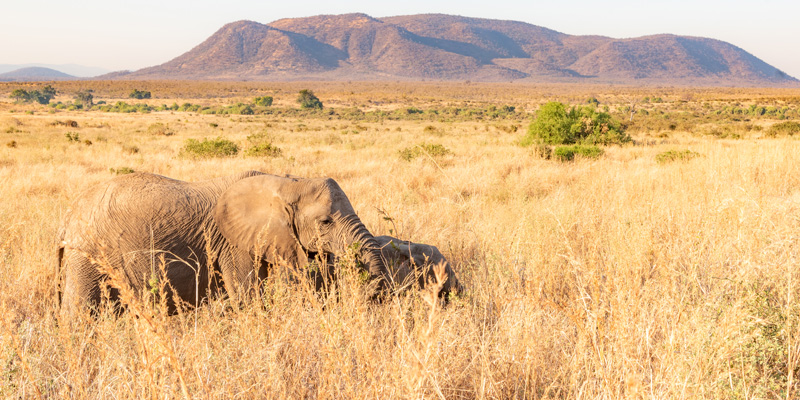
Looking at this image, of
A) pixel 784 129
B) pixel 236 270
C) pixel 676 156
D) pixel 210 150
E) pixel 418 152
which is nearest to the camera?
pixel 236 270

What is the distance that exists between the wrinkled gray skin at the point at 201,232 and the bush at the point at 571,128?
613 inches

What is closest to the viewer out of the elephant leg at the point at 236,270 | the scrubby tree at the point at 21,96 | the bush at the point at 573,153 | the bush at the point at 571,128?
the elephant leg at the point at 236,270

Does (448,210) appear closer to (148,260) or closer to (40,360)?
(148,260)

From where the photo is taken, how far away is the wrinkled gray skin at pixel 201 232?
4113mm

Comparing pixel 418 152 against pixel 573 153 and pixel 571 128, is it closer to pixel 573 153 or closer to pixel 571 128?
pixel 573 153

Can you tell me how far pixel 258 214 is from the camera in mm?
4219

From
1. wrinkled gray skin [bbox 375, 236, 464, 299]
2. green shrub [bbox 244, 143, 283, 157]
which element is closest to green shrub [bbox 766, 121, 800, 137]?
green shrub [bbox 244, 143, 283, 157]

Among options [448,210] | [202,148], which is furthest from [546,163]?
[202,148]

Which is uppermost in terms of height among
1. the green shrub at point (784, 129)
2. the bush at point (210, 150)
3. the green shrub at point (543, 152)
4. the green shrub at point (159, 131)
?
the green shrub at point (784, 129)

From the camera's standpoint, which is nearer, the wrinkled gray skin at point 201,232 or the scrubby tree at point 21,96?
the wrinkled gray skin at point 201,232

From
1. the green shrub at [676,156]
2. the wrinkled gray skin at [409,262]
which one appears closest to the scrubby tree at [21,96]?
the green shrub at [676,156]

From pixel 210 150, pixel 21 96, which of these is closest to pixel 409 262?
pixel 210 150

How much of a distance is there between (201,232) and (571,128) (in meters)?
16.5

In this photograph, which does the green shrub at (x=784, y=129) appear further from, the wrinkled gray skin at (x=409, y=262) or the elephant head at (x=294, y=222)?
the elephant head at (x=294, y=222)
